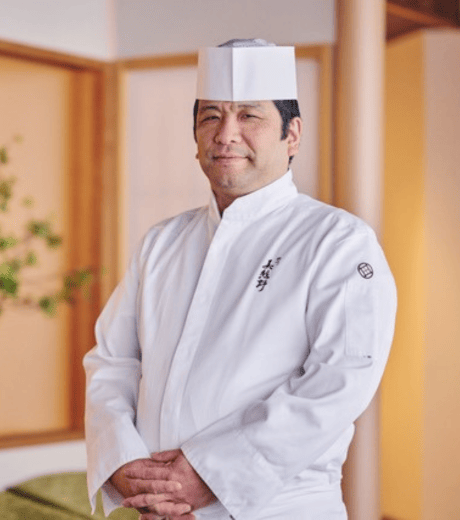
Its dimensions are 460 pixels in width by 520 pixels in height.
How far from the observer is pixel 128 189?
3506 millimetres

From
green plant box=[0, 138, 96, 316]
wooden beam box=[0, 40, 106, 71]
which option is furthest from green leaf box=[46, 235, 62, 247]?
wooden beam box=[0, 40, 106, 71]

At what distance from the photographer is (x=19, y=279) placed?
339 centimetres

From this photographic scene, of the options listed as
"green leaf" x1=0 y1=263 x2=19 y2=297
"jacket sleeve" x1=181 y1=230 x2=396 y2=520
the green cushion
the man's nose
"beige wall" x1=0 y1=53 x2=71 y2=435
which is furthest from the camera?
"beige wall" x1=0 y1=53 x2=71 y2=435

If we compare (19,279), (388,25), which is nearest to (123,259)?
(19,279)

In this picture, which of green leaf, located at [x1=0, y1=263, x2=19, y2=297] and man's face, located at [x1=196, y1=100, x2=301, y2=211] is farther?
green leaf, located at [x1=0, y1=263, x2=19, y2=297]

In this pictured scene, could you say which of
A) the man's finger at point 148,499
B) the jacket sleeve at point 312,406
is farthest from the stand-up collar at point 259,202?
the man's finger at point 148,499

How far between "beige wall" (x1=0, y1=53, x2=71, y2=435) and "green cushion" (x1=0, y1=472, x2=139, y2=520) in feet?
1.41

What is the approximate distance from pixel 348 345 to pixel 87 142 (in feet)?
7.94

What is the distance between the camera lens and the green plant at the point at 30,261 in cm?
332

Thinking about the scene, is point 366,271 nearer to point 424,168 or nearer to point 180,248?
point 180,248

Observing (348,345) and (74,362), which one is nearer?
(348,345)

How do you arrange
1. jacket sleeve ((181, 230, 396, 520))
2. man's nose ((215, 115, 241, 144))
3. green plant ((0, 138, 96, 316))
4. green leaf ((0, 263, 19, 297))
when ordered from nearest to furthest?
jacket sleeve ((181, 230, 396, 520)), man's nose ((215, 115, 241, 144)), green leaf ((0, 263, 19, 297)), green plant ((0, 138, 96, 316))

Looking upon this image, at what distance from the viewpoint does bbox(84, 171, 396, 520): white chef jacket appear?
142cm

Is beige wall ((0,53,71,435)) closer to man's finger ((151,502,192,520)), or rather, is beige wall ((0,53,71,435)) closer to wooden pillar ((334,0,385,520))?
wooden pillar ((334,0,385,520))
